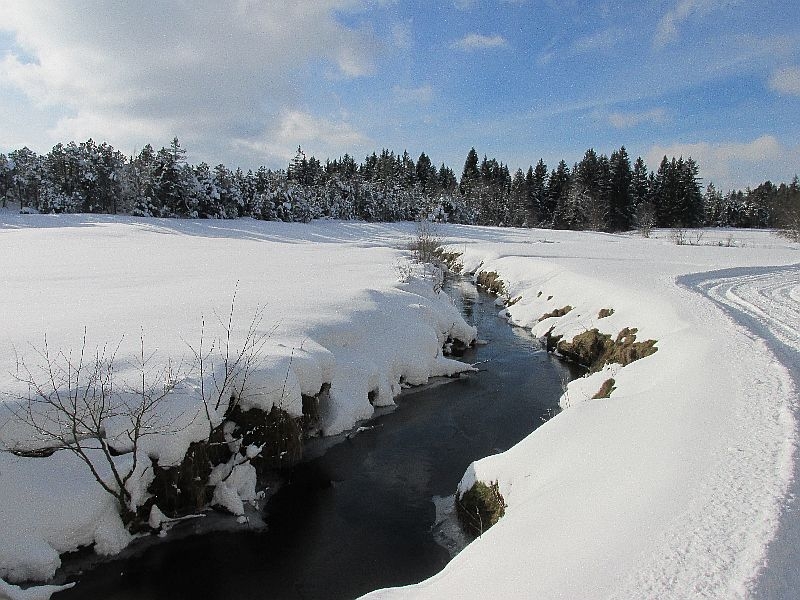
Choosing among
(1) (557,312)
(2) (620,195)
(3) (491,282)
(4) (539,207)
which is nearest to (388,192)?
(4) (539,207)

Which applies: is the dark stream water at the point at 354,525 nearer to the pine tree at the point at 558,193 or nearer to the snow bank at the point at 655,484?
the snow bank at the point at 655,484

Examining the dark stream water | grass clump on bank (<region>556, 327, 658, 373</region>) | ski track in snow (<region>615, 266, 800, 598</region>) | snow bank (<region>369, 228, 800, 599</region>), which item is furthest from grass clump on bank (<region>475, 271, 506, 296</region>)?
ski track in snow (<region>615, 266, 800, 598</region>)

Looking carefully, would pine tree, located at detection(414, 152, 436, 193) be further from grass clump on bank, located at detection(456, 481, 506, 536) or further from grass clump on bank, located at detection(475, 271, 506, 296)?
grass clump on bank, located at detection(456, 481, 506, 536)

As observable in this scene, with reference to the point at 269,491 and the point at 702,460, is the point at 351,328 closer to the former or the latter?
the point at 269,491

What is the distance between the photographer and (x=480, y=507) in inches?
265

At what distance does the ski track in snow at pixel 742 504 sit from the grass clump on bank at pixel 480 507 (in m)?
2.69

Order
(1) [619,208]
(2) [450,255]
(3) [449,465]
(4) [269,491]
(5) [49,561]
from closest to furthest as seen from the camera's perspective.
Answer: (5) [49,561], (4) [269,491], (3) [449,465], (2) [450,255], (1) [619,208]

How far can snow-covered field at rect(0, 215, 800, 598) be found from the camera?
3793 mm

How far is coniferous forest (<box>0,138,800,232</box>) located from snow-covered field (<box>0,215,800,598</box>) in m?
25.0

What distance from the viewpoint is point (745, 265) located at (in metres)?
22.8

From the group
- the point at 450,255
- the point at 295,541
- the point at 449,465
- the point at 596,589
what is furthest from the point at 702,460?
the point at 450,255

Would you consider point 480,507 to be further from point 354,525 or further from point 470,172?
point 470,172

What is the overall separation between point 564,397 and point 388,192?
58120 millimetres

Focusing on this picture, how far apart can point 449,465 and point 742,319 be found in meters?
7.94
